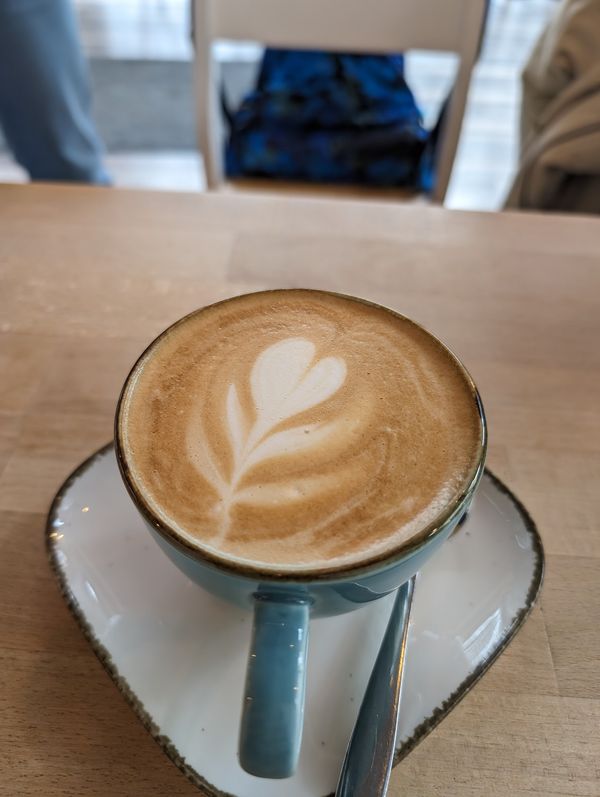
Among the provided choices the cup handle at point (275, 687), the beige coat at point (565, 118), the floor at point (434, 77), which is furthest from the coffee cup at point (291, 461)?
the floor at point (434, 77)

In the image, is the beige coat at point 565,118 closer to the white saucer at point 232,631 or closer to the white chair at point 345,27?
the white chair at point 345,27

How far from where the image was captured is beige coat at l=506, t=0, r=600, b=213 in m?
0.86

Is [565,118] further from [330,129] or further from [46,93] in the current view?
[46,93]

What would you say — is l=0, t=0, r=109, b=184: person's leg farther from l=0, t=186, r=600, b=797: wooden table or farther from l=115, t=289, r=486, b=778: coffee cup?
l=115, t=289, r=486, b=778: coffee cup

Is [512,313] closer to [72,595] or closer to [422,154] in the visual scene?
[72,595]

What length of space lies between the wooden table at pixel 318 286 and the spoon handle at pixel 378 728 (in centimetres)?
3

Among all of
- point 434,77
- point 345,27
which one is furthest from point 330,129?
point 434,77

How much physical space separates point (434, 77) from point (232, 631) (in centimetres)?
224

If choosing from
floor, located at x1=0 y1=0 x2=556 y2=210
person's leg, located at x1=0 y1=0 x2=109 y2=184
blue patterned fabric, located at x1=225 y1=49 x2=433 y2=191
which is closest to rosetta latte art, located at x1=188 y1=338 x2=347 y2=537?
blue patterned fabric, located at x1=225 y1=49 x2=433 y2=191

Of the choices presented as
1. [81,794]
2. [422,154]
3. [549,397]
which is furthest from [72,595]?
[422,154]

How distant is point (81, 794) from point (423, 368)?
281 mm

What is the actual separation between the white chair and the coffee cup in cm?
61

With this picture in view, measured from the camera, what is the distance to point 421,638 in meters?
0.37

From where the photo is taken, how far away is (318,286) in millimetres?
604
